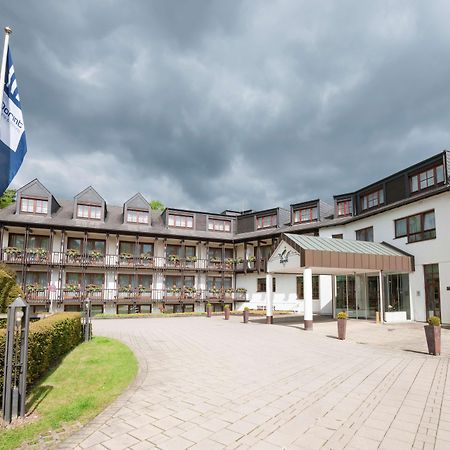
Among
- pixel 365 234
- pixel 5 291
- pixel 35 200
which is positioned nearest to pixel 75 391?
pixel 5 291

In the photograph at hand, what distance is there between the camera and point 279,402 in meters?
6.42

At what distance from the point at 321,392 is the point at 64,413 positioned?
14.9ft

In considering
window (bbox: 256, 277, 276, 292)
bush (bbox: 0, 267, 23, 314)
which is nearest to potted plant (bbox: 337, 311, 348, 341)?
bush (bbox: 0, 267, 23, 314)

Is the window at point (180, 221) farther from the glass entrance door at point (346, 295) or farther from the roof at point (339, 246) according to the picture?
the roof at point (339, 246)

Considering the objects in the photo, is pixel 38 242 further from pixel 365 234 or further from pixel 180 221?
pixel 365 234

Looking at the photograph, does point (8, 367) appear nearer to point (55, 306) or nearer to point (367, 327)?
point (367, 327)

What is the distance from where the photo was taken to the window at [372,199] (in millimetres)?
26542

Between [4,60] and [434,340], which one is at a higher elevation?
[4,60]

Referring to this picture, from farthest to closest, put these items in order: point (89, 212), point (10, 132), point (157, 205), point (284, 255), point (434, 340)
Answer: point (157, 205)
point (89, 212)
point (284, 255)
point (434, 340)
point (10, 132)

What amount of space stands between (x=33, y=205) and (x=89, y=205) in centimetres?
425

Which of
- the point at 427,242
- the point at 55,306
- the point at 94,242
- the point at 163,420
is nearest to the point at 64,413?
the point at 163,420

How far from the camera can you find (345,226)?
28375 mm

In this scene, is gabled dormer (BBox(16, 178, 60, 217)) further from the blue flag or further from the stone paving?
the blue flag

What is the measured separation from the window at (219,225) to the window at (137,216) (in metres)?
6.45
